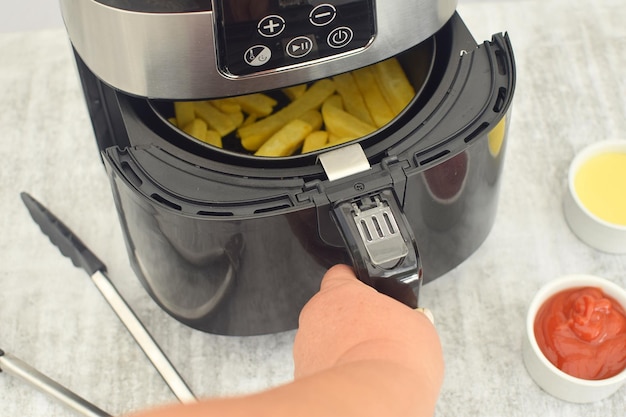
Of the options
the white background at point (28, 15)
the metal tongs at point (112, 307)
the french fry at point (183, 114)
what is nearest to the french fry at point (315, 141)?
the french fry at point (183, 114)

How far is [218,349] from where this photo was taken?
32.3 inches

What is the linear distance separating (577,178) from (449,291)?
18 cm

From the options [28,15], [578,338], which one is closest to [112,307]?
[578,338]

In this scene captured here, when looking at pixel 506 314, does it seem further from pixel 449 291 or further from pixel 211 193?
pixel 211 193

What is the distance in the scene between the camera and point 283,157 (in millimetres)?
682

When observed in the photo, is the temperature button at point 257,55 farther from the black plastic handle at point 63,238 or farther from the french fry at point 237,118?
the black plastic handle at point 63,238

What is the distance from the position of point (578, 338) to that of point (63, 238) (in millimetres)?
506

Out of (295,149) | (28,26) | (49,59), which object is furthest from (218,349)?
(28,26)

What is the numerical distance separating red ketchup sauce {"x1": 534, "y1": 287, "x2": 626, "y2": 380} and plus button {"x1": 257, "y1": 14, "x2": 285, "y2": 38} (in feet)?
1.17

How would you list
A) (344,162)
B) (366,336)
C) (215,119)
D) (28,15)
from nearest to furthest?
(366,336)
(344,162)
(215,119)
(28,15)

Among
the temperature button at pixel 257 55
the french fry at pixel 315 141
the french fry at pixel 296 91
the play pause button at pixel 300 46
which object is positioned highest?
the temperature button at pixel 257 55

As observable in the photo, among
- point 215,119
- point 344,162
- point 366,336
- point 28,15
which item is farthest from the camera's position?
point 28,15

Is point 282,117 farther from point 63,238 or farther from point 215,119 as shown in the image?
point 63,238

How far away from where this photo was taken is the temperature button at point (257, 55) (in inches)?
25.1
